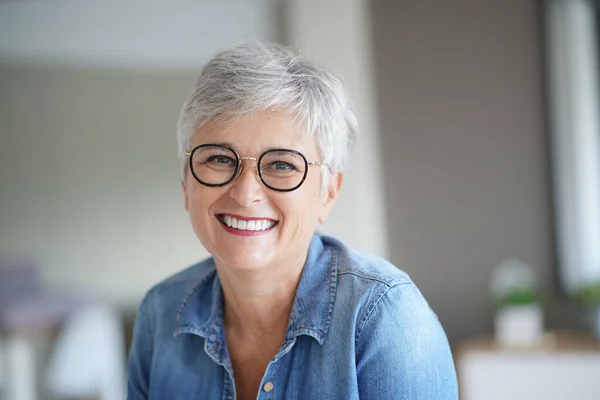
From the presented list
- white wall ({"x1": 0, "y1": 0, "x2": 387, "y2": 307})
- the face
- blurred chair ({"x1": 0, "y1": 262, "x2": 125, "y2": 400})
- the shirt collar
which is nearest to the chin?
the face

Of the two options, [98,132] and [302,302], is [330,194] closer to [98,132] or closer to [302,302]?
[302,302]

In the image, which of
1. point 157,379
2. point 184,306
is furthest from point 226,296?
point 157,379

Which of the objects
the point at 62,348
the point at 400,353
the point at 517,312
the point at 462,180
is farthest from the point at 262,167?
the point at 62,348

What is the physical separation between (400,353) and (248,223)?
33 centimetres

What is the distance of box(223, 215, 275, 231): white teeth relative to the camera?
1.04m

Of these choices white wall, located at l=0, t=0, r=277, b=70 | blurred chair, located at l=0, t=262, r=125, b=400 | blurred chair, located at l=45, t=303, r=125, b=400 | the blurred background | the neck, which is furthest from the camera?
white wall, located at l=0, t=0, r=277, b=70

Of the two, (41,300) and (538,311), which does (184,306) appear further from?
(41,300)

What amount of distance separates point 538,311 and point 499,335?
7.8 inches

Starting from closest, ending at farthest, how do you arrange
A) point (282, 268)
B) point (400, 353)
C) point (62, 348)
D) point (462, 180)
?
point (400, 353), point (282, 268), point (462, 180), point (62, 348)

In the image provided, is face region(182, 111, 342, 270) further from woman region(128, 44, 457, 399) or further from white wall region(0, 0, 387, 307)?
white wall region(0, 0, 387, 307)

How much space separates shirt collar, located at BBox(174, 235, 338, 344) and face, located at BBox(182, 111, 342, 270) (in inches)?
3.2

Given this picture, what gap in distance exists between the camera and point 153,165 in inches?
203

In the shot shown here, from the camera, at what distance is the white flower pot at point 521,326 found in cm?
260

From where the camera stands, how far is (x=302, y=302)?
1.11 meters
